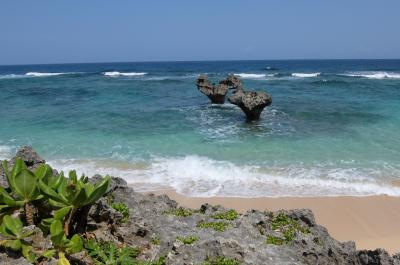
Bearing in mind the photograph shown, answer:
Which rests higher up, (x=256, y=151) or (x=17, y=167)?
(x=17, y=167)

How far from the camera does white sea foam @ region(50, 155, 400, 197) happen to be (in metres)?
10.8

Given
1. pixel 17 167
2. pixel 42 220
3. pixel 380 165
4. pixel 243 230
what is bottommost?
pixel 380 165

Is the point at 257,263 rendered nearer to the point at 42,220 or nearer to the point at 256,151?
the point at 42,220

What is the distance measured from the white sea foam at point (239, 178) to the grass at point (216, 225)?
17.1 feet

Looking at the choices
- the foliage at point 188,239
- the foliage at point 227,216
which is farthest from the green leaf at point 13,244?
the foliage at point 227,216

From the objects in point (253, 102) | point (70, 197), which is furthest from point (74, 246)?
point (253, 102)

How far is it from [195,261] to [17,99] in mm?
30246

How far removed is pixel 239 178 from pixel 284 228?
6348mm

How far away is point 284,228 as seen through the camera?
5.46m

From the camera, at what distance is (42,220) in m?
4.31

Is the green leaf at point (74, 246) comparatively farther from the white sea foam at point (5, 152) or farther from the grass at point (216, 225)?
the white sea foam at point (5, 152)

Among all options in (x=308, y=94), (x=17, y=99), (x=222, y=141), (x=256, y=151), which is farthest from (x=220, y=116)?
(x=17, y=99)

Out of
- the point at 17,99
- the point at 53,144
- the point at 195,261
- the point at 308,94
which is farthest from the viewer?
the point at 308,94

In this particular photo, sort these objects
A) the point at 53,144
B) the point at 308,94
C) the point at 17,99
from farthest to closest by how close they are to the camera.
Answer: the point at 308,94 → the point at 17,99 → the point at 53,144
